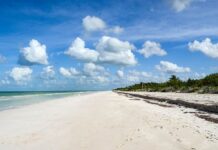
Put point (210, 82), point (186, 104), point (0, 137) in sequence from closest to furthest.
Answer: point (0, 137)
point (186, 104)
point (210, 82)

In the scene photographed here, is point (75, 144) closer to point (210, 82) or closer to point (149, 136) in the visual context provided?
point (149, 136)

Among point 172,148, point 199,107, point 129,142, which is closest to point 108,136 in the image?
point 129,142

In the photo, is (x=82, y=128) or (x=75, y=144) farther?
(x=82, y=128)

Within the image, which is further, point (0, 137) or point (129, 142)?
point (0, 137)

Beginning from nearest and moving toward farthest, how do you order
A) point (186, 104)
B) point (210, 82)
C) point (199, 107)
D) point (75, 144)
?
1. point (75, 144)
2. point (199, 107)
3. point (186, 104)
4. point (210, 82)

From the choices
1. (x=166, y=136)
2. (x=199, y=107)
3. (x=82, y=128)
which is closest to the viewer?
(x=166, y=136)

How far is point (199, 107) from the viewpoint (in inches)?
848

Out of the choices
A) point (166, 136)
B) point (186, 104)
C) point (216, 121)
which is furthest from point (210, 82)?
point (166, 136)

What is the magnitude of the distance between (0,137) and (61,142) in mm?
2927

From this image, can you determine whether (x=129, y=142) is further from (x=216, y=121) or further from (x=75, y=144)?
(x=216, y=121)

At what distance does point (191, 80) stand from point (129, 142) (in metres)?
70.8

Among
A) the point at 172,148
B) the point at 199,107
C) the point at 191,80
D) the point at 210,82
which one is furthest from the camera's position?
the point at 191,80

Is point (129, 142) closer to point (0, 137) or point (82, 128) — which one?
point (82, 128)

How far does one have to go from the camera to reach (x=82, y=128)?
12.9 m
